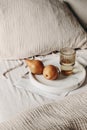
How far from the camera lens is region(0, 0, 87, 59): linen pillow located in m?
1.43

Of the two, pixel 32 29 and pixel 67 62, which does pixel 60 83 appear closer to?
pixel 67 62

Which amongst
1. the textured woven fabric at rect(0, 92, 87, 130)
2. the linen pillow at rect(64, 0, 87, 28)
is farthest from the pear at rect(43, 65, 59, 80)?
the linen pillow at rect(64, 0, 87, 28)

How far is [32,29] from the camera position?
1.45 metres

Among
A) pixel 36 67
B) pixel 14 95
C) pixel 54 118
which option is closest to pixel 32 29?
pixel 36 67

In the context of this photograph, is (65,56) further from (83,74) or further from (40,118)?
(40,118)

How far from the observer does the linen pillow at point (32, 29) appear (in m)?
1.43

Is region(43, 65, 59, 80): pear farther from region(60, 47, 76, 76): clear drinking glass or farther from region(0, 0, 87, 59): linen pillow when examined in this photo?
region(0, 0, 87, 59): linen pillow

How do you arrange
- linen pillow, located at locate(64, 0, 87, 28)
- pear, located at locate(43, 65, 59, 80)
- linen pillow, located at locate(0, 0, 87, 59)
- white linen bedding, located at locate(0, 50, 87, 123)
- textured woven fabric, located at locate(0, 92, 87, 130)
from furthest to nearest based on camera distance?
linen pillow, located at locate(64, 0, 87, 28) < linen pillow, located at locate(0, 0, 87, 59) < pear, located at locate(43, 65, 59, 80) < white linen bedding, located at locate(0, 50, 87, 123) < textured woven fabric, located at locate(0, 92, 87, 130)

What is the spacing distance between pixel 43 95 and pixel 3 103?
0.55ft

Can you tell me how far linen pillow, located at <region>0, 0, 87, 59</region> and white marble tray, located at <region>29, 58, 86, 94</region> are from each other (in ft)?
0.87

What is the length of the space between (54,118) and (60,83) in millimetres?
283

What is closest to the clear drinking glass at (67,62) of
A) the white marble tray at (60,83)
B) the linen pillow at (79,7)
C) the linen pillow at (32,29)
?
the white marble tray at (60,83)

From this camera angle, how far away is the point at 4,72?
4.33ft

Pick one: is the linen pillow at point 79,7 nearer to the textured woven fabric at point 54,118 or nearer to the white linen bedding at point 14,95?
the white linen bedding at point 14,95
